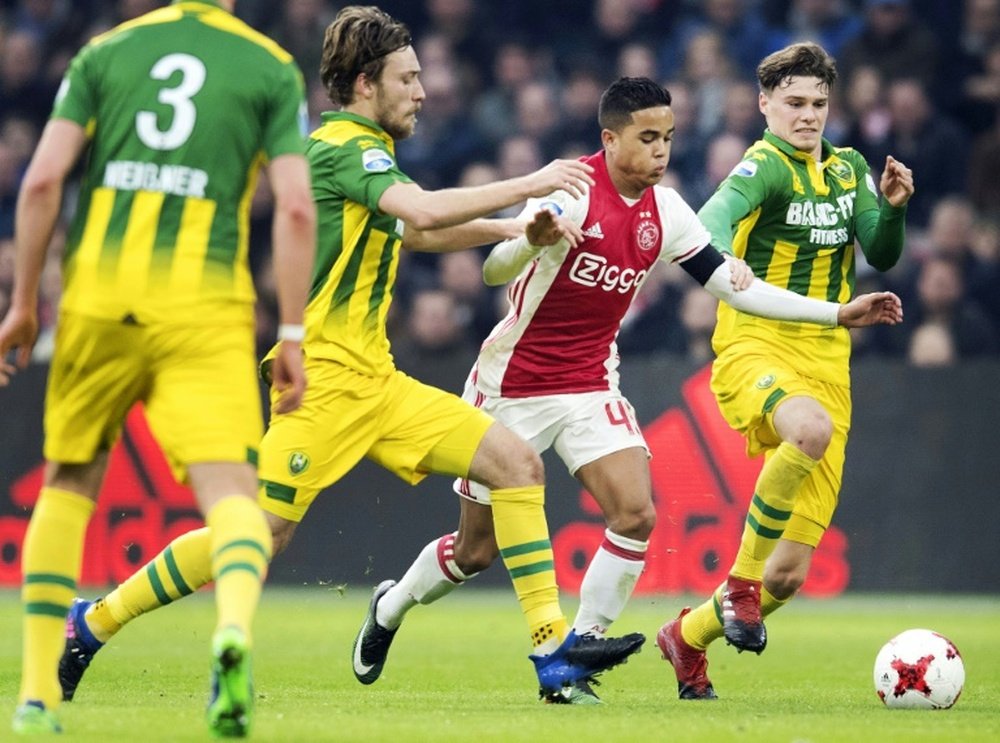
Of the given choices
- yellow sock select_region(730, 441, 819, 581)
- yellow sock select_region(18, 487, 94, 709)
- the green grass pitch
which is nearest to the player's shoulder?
yellow sock select_region(18, 487, 94, 709)

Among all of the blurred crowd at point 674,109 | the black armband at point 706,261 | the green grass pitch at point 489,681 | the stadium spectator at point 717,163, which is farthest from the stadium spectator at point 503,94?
the black armband at point 706,261

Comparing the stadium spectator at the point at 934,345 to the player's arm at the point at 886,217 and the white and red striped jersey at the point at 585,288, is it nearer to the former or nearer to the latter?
the player's arm at the point at 886,217

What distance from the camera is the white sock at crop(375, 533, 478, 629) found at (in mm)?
7828

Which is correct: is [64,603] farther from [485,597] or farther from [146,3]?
[146,3]

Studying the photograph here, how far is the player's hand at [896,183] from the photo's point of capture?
7.67 metres

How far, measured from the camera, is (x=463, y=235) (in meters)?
6.93

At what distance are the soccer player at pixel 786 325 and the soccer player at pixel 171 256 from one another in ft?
8.81

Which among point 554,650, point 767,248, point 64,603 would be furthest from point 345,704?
point 767,248

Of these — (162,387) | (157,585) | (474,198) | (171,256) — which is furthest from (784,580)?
(171,256)

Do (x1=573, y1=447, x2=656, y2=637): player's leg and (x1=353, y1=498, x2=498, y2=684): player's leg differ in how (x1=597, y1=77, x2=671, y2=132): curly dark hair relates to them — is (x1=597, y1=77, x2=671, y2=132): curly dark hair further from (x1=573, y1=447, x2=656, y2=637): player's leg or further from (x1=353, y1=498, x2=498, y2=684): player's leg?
(x1=353, y1=498, x2=498, y2=684): player's leg

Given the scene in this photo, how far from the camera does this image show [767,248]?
804 centimetres

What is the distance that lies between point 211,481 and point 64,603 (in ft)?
2.07

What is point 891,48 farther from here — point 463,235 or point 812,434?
point 463,235

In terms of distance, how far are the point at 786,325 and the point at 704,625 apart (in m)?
1.35
